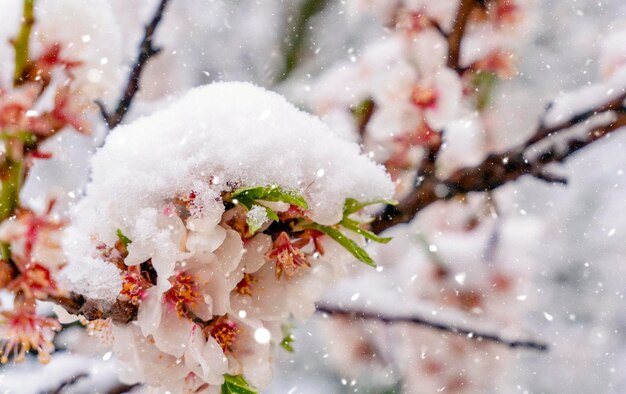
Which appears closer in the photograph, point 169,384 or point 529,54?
point 169,384

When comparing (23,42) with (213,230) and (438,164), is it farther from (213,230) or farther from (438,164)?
(438,164)

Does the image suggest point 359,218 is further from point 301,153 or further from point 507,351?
point 507,351

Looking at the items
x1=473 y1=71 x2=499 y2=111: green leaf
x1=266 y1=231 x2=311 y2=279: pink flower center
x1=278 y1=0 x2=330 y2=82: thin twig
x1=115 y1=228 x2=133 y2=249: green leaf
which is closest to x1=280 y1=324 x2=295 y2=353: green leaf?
x1=266 y1=231 x2=311 y2=279: pink flower center

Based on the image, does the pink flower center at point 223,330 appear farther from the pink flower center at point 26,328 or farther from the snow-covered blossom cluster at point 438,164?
the snow-covered blossom cluster at point 438,164

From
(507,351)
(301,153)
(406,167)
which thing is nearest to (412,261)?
(507,351)

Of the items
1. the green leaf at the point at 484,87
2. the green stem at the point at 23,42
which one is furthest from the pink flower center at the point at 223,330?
the green leaf at the point at 484,87

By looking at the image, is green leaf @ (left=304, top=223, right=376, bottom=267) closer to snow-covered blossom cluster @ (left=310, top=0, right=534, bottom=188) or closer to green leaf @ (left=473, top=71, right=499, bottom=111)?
snow-covered blossom cluster @ (left=310, top=0, right=534, bottom=188)

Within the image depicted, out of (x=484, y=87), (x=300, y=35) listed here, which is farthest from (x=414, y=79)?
(x=300, y=35)
